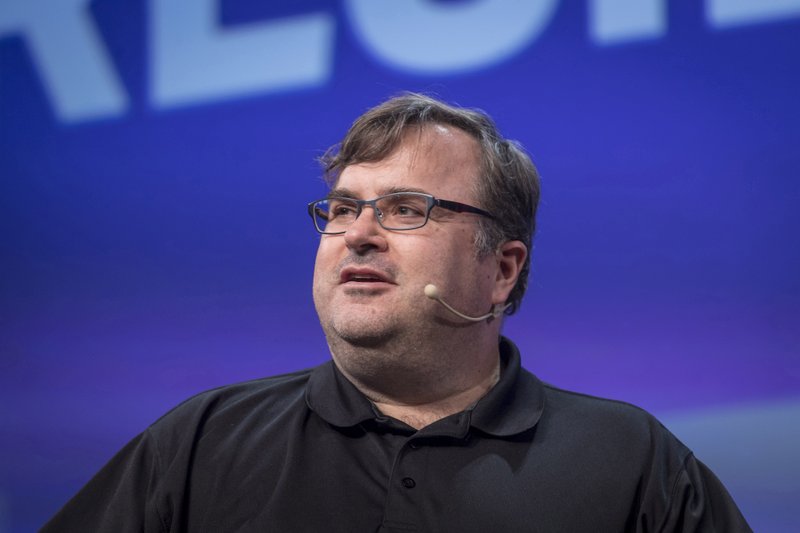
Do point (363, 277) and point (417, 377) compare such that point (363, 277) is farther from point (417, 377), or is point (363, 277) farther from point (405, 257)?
point (417, 377)

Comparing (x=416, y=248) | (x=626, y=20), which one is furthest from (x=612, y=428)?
(x=626, y=20)

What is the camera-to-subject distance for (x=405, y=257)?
4.83 ft

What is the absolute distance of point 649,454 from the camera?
1490 mm

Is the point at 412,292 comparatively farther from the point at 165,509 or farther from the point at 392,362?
the point at 165,509

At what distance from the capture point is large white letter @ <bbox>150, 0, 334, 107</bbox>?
2.26 meters

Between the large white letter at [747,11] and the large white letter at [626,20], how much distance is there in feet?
0.36

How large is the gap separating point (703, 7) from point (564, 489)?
1180 millimetres

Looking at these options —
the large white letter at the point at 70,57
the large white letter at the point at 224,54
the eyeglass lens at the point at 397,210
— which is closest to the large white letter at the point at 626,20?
the large white letter at the point at 224,54

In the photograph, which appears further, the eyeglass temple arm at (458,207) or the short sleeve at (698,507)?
the eyeglass temple arm at (458,207)

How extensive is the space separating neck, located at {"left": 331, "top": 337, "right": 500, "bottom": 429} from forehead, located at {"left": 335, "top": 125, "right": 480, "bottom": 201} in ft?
0.94

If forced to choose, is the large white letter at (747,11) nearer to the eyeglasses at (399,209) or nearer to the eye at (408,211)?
the eyeglasses at (399,209)

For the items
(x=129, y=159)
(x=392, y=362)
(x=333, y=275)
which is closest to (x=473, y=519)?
(x=392, y=362)

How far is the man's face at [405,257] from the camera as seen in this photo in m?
1.46

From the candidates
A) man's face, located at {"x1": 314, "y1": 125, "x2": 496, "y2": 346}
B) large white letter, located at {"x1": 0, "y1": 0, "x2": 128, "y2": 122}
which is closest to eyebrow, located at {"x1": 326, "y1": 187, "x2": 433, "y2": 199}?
man's face, located at {"x1": 314, "y1": 125, "x2": 496, "y2": 346}
